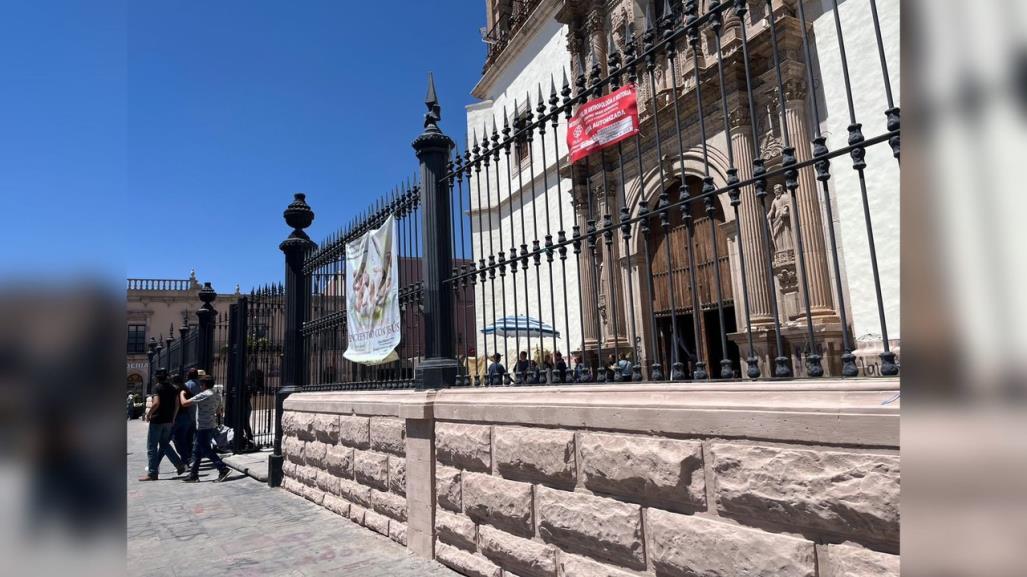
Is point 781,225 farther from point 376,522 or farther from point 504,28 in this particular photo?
point 504,28

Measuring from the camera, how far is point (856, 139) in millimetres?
2570

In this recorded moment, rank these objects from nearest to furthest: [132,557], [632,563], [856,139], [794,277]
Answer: [856,139]
[632,563]
[132,557]
[794,277]

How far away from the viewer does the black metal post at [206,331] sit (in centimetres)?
1253

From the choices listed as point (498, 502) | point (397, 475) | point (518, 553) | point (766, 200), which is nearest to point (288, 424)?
point (397, 475)

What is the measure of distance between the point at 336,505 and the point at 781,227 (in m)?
7.27

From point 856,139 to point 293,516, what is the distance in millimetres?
6162

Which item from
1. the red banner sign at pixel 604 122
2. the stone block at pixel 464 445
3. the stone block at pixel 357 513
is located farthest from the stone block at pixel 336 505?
the red banner sign at pixel 604 122

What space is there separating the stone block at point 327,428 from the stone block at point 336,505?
1.89 ft

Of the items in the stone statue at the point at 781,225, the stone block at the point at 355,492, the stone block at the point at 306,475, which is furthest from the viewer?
the stone statue at the point at 781,225

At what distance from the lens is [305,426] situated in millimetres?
7480

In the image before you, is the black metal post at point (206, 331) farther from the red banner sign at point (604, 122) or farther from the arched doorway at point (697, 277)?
the red banner sign at point (604, 122)
